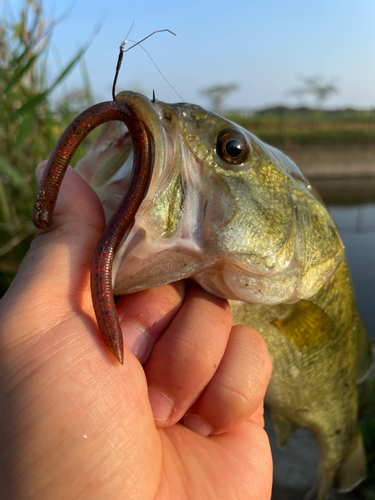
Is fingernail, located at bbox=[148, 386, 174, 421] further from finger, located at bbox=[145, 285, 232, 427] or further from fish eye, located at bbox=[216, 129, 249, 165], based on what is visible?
fish eye, located at bbox=[216, 129, 249, 165]

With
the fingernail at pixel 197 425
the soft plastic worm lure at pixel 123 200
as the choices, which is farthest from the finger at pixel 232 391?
the soft plastic worm lure at pixel 123 200

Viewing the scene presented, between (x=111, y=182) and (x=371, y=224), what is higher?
(x=111, y=182)

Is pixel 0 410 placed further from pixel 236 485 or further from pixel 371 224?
pixel 371 224

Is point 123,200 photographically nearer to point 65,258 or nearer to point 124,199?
point 124,199

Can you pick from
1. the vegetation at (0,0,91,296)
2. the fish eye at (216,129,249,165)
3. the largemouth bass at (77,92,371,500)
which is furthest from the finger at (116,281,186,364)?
the vegetation at (0,0,91,296)

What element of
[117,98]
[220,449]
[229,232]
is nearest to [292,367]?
[220,449]
